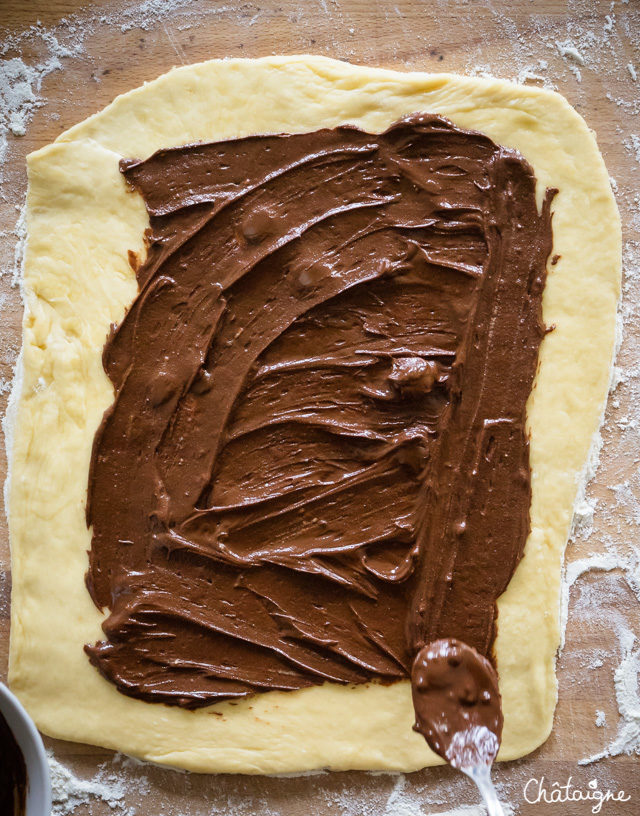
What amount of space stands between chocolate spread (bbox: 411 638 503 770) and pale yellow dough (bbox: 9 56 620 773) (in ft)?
0.39

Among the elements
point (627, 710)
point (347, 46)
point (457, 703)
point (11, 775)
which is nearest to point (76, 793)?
point (11, 775)

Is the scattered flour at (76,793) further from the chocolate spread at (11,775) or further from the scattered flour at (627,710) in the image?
the scattered flour at (627,710)

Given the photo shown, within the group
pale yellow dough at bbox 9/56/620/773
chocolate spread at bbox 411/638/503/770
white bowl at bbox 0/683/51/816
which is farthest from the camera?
pale yellow dough at bbox 9/56/620/773

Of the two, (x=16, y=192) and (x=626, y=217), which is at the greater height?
(x=16, y=192)

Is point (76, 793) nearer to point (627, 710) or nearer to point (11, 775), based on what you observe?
point (11, 775)

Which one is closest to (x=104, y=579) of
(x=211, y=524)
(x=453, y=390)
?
(x=211, y=524)

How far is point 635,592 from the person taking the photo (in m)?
1.77

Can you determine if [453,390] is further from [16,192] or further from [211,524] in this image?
[16,192]

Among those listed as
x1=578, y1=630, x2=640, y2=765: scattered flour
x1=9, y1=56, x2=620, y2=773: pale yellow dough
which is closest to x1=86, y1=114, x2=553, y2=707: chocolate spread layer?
x1=9, y1=56, x2=620, y2=773: pale yellow dough

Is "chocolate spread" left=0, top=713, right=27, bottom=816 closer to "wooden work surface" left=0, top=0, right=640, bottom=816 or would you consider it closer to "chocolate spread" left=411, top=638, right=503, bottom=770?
"wooden work surface" left=0, top=0, right=640, bottom=816

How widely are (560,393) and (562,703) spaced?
0.81 metres

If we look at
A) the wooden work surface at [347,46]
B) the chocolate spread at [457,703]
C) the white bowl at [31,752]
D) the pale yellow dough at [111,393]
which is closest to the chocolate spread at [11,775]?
the white bowl at [31,752]

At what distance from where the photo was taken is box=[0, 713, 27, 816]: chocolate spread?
138 centimetres

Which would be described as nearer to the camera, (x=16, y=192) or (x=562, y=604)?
(x=562, y=604)
